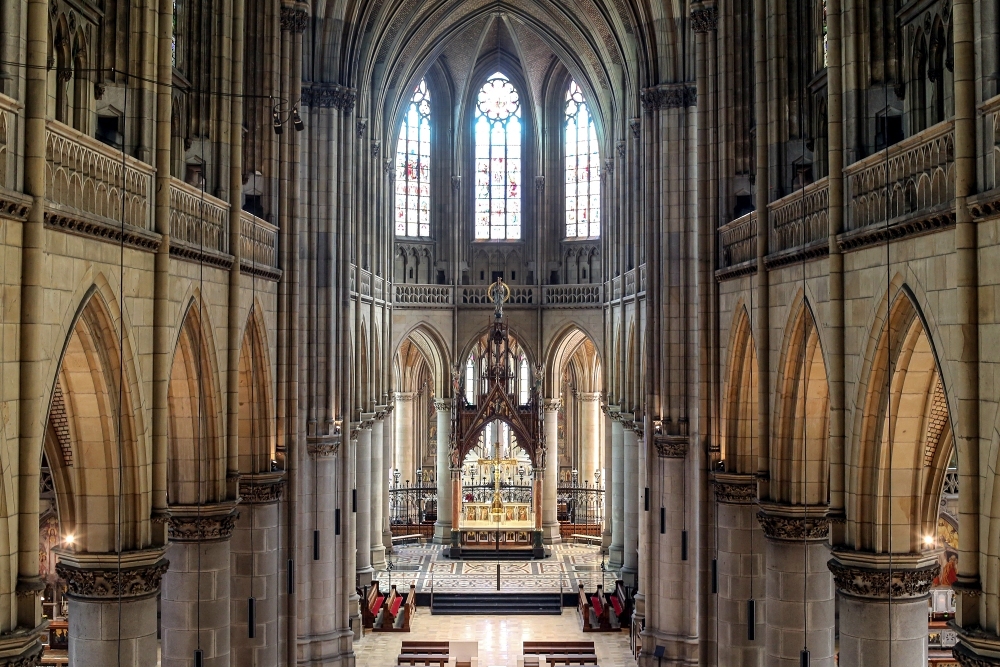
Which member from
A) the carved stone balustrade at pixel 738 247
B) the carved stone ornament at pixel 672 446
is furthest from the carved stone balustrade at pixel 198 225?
the carved stone ornament at pixel 672 446

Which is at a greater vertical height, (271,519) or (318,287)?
(318,287)

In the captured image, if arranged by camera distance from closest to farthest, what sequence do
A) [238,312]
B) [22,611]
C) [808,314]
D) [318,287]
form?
[22,611]
[808,314]
[238,312]
[318,287]

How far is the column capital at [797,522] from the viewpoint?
1839 centimetres

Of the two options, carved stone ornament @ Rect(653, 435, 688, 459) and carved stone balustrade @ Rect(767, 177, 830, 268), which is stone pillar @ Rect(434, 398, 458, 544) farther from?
carved stone balustrade @ Rect(767, 177, 830, 268)

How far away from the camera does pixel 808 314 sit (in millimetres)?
17297

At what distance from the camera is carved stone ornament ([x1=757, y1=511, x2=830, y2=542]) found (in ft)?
60.4

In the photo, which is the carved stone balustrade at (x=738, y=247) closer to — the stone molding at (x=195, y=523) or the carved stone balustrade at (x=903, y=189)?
the carved stone balustrade at (x=903, y=189)

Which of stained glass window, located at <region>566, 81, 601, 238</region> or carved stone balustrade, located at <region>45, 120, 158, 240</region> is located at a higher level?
stained glass window, located at <region>566, 81, 601, 238</region>

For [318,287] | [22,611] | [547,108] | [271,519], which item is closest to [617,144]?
[547,108]

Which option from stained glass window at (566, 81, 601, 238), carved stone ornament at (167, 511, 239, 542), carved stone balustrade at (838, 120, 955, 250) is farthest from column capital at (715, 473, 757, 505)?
stained glass window at (566, 81, 601, 238)

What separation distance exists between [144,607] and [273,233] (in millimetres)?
10711

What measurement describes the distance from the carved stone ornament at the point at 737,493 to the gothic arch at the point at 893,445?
266 inches

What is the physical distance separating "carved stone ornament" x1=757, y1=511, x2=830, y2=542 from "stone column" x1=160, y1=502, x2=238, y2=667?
A: 31.3 ft

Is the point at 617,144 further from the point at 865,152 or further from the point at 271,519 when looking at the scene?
the point at 865,152
